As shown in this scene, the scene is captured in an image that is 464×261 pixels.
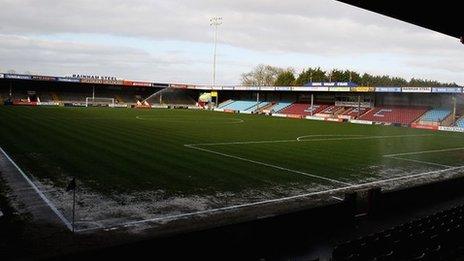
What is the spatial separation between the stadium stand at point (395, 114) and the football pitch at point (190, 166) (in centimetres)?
2270

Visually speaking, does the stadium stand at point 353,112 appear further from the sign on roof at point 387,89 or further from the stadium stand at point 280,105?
the stadium stand at point 280,105

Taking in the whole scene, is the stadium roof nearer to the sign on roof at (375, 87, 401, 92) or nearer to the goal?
the sign on roof at (375, 87, 401, 92)

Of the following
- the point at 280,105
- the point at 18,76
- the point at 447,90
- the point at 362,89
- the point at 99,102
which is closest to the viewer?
the point at 447,90

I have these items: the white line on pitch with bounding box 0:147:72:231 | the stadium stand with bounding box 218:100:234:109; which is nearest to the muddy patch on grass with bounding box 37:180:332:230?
the white line on pitch with bounding box 0:147:72:231

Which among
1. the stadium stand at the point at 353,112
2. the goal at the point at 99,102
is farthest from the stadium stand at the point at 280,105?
the goal at the point at 99,102

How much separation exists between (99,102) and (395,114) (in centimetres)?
5258

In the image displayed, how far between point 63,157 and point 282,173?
10.1 meters

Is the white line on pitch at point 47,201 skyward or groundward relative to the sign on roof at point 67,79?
groundward

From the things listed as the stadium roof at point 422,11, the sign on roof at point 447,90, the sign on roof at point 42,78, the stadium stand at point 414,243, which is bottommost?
the stadium stand at point 414,243

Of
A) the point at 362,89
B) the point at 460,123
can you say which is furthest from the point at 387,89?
the point at 460,123

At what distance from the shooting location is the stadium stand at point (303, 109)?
67156 millimetres

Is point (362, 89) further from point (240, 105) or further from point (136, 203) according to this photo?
point (136, 203)

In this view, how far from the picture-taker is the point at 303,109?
228 feet

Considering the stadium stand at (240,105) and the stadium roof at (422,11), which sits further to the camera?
the stadium stand at (240,105)
